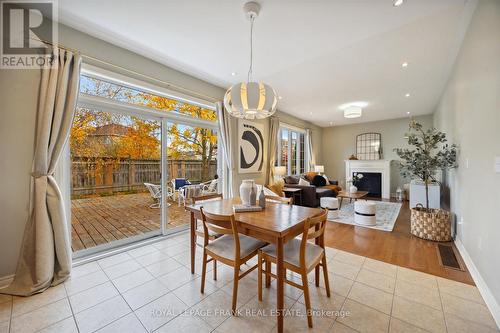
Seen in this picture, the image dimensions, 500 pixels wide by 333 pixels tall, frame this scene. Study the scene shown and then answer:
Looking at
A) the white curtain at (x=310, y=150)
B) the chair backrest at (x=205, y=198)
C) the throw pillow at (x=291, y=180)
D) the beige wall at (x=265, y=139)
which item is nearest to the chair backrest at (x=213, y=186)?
the beige wall at (x=265, y=139)

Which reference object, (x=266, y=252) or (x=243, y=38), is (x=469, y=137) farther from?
(x=243, y=38)

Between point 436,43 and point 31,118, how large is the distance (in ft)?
16.4

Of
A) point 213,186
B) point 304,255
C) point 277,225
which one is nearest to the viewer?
point 304,255

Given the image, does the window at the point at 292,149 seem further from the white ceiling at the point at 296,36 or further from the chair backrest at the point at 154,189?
the chair backrest at the point at 154,189

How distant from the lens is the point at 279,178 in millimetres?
5598

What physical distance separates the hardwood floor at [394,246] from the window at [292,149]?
2.98 meters

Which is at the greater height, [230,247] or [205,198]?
[205,198]

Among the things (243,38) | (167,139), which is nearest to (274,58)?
(243,38)

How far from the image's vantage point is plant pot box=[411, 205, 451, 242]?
300cm

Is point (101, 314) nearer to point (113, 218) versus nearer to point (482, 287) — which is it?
point (113, 218)

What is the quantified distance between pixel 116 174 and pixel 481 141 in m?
4.52

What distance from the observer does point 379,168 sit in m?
7.10

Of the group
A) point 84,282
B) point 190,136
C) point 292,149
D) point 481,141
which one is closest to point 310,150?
point 292,149

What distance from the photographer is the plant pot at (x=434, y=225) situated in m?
3.00
